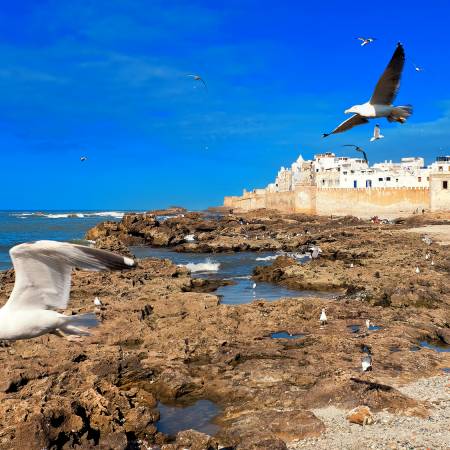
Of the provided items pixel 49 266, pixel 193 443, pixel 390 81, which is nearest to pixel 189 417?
pixel 193 443

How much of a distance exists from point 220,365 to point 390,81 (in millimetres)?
5627

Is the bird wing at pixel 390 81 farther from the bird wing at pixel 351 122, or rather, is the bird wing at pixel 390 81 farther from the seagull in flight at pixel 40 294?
the seagull in flight at pixel 40 294

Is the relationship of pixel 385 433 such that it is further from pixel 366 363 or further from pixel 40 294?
pixel 40 294

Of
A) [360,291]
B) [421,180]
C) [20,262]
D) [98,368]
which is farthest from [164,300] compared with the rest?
[421,180]

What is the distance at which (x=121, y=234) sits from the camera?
3834 centimetres

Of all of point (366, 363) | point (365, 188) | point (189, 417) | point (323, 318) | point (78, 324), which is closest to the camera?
point (78, 324)

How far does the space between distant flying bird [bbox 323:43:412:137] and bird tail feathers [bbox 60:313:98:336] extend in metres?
3.52

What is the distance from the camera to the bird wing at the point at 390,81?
20.8ft

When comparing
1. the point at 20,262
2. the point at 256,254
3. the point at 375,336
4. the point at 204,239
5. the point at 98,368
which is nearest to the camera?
the point at 20,262

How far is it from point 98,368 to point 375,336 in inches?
224

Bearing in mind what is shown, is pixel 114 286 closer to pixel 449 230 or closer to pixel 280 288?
pixel 280 288

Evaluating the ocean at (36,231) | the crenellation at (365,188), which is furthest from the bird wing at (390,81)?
the crenellation at (365,188)

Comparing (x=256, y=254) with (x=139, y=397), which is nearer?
(x=139, y=397)

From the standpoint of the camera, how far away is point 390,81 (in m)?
6.61
